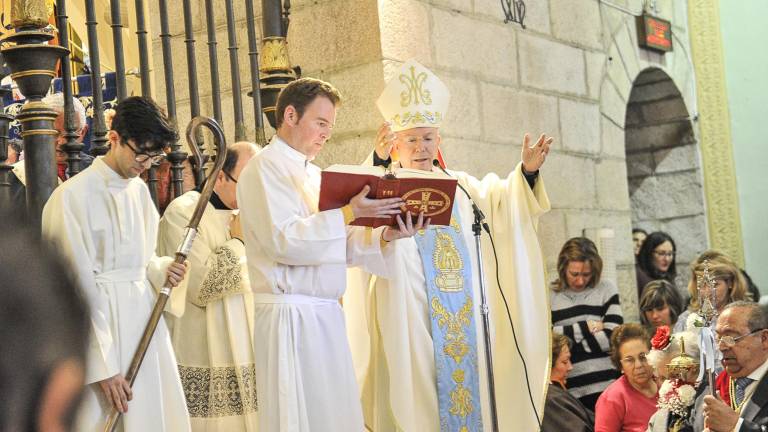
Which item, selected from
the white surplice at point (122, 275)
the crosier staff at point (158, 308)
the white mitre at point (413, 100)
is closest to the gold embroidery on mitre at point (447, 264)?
the white mitre at point (413, 100)

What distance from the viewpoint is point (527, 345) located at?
484 cm

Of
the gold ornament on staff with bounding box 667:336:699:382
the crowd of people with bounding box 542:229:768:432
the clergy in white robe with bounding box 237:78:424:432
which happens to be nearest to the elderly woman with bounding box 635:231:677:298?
the crowd of people with bounding box 542:229:768:432

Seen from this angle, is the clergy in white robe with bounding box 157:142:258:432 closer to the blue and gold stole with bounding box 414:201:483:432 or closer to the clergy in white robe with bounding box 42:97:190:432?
the clergy in white robe with bounding box 42:97:190:432

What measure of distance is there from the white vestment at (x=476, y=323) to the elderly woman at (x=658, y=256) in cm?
326

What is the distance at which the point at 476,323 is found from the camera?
4.83 meters

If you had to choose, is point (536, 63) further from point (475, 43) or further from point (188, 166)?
point (188, 166)

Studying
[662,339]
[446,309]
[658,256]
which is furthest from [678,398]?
[658,256]

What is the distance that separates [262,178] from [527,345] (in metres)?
1.68

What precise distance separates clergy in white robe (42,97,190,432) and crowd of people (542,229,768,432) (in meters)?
1.84

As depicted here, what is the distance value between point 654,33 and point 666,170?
57.6 inches

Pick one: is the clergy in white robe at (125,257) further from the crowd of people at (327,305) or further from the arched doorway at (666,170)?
the arched doorway at (666,170)

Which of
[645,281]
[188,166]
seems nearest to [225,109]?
[188,166]

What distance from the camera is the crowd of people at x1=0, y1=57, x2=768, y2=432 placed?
11.3 feet

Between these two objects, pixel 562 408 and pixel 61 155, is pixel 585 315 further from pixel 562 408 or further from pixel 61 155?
pixel 61 155
